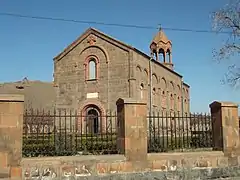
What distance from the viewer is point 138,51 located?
2825cm

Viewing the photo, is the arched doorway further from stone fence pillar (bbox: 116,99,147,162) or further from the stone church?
the stone church

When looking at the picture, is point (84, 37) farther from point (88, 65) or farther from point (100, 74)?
point (100, 74)

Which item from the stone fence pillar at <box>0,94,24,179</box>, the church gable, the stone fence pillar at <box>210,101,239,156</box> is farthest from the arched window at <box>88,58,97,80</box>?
the stone fence pillar at <box>0,94,24,179</box>

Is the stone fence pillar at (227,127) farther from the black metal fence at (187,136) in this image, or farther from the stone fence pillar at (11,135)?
the stone fence pillar at (11,135)

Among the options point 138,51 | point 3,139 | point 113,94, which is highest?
point 138,51

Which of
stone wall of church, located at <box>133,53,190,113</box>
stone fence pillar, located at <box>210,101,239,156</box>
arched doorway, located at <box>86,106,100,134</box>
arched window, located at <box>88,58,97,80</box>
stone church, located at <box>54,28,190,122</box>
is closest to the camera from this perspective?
arched doorway, located at <box>86,106,100,134</box>

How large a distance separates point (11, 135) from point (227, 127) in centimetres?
653

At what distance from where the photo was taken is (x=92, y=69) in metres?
29.5

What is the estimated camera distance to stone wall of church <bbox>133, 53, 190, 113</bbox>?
2844cm

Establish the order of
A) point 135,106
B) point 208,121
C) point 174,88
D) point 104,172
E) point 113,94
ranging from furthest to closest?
point 174,88
point 113,94
point 208,121
point 135,106
point 104,172

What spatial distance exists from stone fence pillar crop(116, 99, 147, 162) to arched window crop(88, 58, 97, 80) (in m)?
19.9

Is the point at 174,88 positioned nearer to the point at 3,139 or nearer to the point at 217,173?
the point at 217,173

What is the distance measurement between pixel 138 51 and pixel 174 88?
472 inches

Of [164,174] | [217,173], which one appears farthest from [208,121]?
[164,174]
